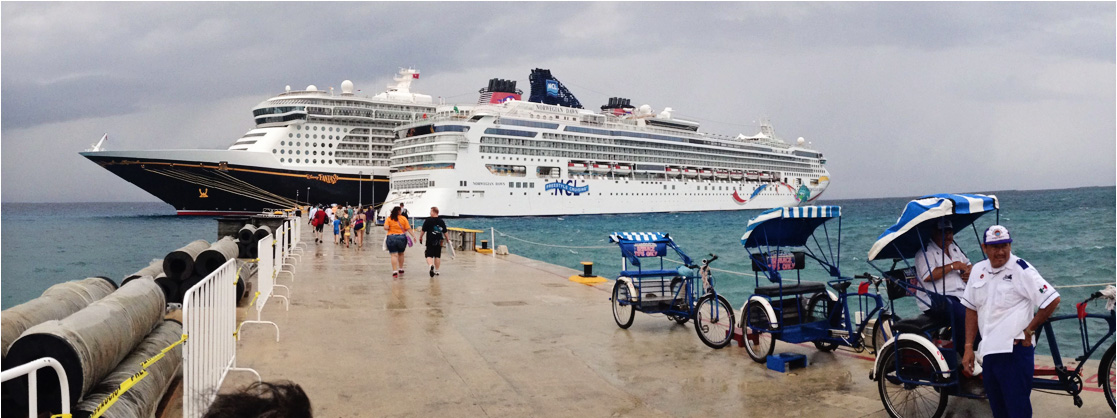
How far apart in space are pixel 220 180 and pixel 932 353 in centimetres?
5719

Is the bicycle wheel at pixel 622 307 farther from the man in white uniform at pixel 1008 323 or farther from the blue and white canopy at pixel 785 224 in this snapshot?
the man in white uniform at pixel 1008 323

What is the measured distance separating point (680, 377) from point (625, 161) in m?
59.9

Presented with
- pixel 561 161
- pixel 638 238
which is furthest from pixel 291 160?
pixel 638 238

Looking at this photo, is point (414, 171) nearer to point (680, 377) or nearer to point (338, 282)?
point (338, 282)

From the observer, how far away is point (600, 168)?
63719mm

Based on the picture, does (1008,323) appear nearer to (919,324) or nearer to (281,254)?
(919,324)

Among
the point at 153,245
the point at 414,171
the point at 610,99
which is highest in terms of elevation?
the point at 610,99

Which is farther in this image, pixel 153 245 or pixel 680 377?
pixel 153 245

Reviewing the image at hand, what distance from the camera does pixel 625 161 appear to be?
65125mm

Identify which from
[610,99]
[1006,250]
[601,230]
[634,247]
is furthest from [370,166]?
[1006,250]

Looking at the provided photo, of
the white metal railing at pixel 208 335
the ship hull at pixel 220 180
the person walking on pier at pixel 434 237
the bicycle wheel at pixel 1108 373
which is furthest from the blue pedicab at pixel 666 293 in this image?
the ship hull at pixel 220 180

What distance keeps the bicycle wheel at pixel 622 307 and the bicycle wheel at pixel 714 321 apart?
35.8 inches

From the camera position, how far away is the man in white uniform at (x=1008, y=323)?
12.7 feet

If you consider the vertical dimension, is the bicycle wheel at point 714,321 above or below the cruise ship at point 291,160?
below
